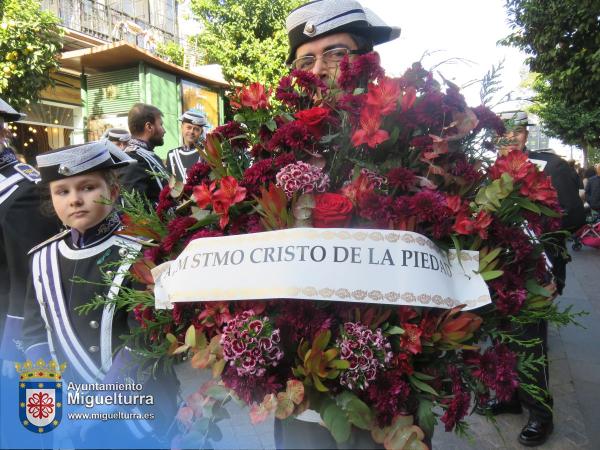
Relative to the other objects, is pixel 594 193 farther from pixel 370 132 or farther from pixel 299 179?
pixel 299 179

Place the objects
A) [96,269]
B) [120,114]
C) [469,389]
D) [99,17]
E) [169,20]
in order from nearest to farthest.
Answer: [469,389] < [96,269] < [120,114] < [99,17] < [169,20]

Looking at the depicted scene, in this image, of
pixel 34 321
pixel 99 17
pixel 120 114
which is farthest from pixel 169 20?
pixel 34 321

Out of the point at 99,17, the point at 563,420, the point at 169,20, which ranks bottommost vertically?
the point at 563,420

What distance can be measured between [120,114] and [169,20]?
903 cm

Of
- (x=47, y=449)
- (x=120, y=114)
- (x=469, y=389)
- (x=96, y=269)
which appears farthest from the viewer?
(x=120, y=114)

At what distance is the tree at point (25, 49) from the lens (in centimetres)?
719

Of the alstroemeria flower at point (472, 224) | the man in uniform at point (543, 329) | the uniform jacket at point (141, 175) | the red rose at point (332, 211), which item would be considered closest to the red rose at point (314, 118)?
the red rose at point (332, 211)

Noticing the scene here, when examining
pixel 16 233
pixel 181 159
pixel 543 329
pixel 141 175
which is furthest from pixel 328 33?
pixel 181 159

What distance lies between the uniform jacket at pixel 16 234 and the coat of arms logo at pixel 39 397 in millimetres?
1185

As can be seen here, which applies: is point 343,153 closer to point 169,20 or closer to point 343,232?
point 343,232

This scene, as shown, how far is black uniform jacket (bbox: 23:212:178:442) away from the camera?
6.18 ft

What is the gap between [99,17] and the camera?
565 inches

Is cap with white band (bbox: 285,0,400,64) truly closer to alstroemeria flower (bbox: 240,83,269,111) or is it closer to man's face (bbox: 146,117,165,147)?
alstroemeria flower (bbox: 240,83,269,111)

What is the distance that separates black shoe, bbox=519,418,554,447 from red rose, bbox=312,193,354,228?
259 cm
